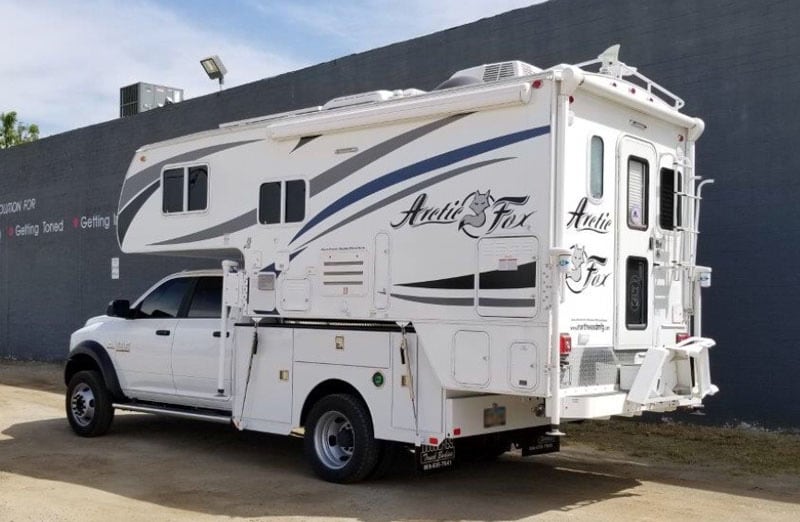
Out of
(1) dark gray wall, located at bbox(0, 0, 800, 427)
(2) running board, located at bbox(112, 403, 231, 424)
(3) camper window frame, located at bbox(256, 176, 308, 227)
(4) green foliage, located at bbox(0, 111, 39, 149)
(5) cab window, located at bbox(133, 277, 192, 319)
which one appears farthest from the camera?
(4) green foliage, located at bbox(0, 111, 39, 149)

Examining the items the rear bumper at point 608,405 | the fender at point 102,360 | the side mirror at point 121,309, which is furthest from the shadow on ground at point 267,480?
the side mirror at point 121,309

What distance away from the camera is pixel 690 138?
29.1 ft

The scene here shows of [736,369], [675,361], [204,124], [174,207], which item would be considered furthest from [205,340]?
[204,124]

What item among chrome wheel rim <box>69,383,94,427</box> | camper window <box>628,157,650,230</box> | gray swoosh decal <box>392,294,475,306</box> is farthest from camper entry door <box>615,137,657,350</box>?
chrome wheel rim <box>69,383,94,427</box>

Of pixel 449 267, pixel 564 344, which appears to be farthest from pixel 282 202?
pixel 564 344

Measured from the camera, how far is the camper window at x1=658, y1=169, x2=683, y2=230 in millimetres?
8414

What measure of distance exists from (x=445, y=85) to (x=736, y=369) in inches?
206

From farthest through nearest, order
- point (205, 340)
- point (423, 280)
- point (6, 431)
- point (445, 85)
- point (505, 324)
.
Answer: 1. point (6, 431)
2. point (205, 340)
3. point (445, 85)
4. point (423, 280)
5. point (505, 324)

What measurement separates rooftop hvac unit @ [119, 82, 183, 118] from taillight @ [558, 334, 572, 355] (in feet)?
50.9

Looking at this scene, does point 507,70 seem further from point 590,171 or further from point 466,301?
point 466,301

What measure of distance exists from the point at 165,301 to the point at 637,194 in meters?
5.22

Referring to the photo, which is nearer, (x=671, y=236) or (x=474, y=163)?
(x=474, y=163)

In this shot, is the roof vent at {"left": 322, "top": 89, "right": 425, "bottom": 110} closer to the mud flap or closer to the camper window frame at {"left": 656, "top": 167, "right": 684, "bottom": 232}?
the camper window frame at {"left": 656, "top": 167, "right": 684, "bottom": 232}

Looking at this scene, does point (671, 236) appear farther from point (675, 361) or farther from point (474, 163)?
point (474, 163)
